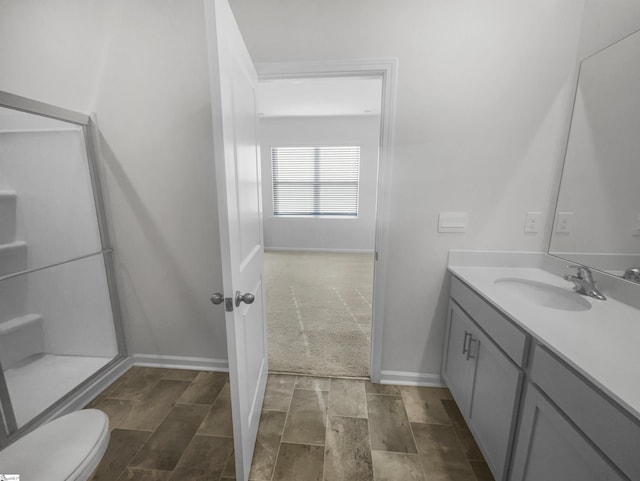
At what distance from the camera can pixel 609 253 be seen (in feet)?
4.22

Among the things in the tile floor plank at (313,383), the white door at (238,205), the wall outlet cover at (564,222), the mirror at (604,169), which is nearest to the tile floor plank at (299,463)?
the white door at (238,205)

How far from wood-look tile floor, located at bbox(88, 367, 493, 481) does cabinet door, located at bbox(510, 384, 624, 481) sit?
0.44 metres

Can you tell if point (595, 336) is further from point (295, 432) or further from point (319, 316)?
point (319, 316)

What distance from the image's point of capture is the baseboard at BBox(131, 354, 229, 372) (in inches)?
78.4

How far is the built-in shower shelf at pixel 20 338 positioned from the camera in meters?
1.73

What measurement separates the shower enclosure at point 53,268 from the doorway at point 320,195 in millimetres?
1493

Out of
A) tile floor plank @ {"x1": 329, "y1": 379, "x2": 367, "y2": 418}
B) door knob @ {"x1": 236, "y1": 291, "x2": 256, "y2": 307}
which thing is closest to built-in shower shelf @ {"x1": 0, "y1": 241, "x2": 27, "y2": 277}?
door knob @ {"x1": 236, "y1": 291, "x2": 256, "y2": 307}

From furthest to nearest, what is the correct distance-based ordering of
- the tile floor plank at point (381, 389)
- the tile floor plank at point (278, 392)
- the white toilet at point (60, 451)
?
1. the tile floor plank at point (381, 389)
2. the tile floor plank at point (278, 392)
3. the white toilet at point (60, 451)

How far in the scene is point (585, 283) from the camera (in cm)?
127

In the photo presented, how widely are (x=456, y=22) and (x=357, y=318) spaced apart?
8.12 ft

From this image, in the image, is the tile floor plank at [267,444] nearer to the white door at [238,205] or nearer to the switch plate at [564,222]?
the white door at [238,205]

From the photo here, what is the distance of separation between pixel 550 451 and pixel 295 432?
117 centimetres

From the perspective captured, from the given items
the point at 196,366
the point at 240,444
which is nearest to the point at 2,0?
the point at 196,366

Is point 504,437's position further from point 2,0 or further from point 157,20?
point 2,0
